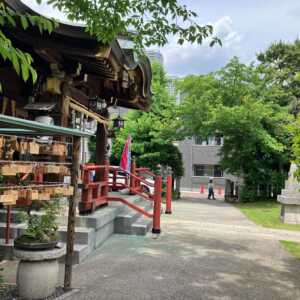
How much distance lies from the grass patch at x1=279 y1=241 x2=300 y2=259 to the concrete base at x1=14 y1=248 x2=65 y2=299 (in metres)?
5.12

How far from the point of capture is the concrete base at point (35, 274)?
4219mm

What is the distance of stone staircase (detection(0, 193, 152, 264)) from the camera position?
6.22 m

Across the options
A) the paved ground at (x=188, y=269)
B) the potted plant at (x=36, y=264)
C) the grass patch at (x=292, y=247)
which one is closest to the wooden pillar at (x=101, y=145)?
the paved ground at (x=188, y=269)

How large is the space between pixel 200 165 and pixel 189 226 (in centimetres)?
2818

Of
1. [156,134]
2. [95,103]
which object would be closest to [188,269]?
[95,103]

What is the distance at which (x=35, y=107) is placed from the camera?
23.2 feet

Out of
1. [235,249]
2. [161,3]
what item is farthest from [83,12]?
[235,249]

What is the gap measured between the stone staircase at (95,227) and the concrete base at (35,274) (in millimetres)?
786

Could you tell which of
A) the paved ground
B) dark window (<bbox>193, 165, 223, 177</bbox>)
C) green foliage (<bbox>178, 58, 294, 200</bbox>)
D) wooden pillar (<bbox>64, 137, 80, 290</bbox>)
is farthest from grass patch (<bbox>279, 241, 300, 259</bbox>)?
dark window (<bbox>193, 165, 223, 177</bbox>)

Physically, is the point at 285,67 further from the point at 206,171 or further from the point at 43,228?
the point at 43,228

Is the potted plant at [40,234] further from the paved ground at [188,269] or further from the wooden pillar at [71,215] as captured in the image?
the paved ground at [188,269]

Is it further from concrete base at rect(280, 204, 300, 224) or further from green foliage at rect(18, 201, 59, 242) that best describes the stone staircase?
concrete base at rect(280, 204, 300, 224)

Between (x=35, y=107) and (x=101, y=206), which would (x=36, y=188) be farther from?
(x=101, y=206)

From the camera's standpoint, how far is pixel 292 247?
824 cm
